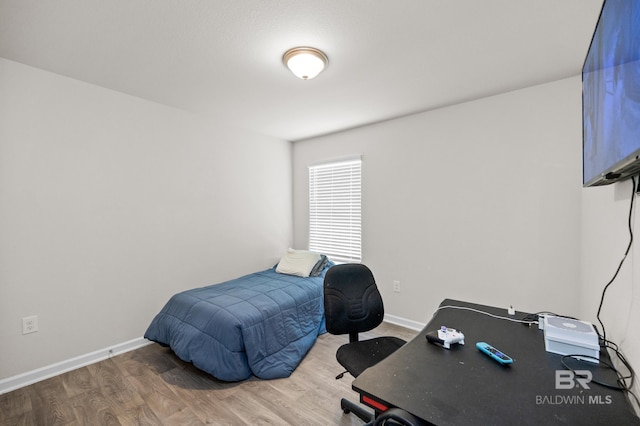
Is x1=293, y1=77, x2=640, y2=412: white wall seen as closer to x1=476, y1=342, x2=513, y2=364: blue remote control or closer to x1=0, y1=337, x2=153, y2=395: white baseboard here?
x1=476, y1=342, x2=513, y2=364: blue remote control

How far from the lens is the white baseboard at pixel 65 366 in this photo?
2078 millimetres

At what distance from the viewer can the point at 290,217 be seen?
4461 mm

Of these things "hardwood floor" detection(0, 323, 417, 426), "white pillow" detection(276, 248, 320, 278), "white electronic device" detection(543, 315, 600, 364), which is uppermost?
"white electronic device" detection(543, 315, 600, 364)

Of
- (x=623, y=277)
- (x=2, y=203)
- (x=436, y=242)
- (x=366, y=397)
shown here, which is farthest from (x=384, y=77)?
(x=2, y=203)

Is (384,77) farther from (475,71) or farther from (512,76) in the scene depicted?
(512,76)

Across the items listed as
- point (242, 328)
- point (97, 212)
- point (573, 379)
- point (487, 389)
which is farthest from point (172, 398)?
point (573, 379)

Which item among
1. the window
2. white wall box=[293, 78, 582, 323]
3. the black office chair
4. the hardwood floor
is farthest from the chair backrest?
the window

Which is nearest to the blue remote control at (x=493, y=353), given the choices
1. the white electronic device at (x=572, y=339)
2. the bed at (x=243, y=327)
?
the white electronic device at (x=572, y=339)

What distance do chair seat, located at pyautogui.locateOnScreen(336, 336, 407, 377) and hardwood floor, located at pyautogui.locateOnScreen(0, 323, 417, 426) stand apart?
45 cm

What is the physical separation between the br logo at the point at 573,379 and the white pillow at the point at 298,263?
2.60 metres

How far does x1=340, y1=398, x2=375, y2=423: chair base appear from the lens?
1.74 m

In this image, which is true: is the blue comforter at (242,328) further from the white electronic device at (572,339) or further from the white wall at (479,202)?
the white electronic device at (572,339)

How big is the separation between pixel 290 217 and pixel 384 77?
2662 mm

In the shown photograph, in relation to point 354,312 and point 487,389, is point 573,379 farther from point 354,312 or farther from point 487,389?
point 354,312
